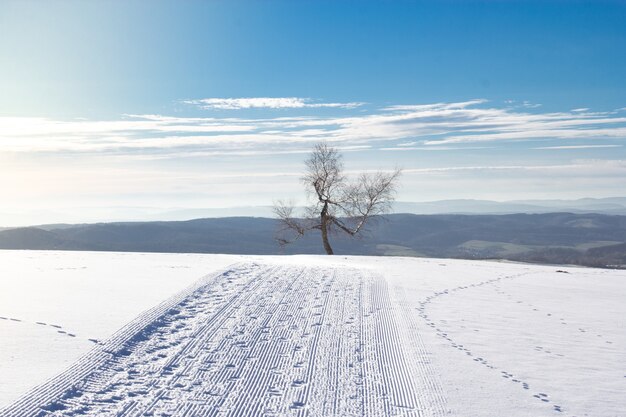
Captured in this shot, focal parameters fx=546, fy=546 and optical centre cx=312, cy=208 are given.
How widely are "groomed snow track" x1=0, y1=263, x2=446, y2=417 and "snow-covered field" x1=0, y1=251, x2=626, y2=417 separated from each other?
33 mm

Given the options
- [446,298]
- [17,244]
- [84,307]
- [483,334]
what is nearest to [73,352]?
[84,307]

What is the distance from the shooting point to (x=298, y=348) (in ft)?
32.6

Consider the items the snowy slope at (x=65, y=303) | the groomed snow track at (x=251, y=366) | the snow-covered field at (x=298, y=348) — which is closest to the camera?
the groomed snow track at (x=251, y=366)

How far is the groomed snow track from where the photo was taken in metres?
7.20

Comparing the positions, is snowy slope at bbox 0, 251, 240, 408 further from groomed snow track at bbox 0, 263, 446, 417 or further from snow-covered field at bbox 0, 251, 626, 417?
groomed snow track at bbox 0, 263, 446, 417

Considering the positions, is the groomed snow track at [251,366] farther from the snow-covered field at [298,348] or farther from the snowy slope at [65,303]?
the snowy slope at [65,303]

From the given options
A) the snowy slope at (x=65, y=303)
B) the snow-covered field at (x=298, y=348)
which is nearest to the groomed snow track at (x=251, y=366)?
the snow-covered field at (x=298, y=348)

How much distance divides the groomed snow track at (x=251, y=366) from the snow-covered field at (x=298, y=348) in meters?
0.03

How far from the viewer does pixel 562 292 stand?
19172mm

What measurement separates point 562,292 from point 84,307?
15.5 metres

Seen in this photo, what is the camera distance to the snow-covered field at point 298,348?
7484 millimetres

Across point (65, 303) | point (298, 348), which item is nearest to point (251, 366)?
point (298, 348)

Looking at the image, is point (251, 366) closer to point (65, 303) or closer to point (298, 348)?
point (298, 348)

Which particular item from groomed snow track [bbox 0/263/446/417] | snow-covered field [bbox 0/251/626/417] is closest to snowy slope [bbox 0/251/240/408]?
snow-covered field [bbox 0/251/626/417]
